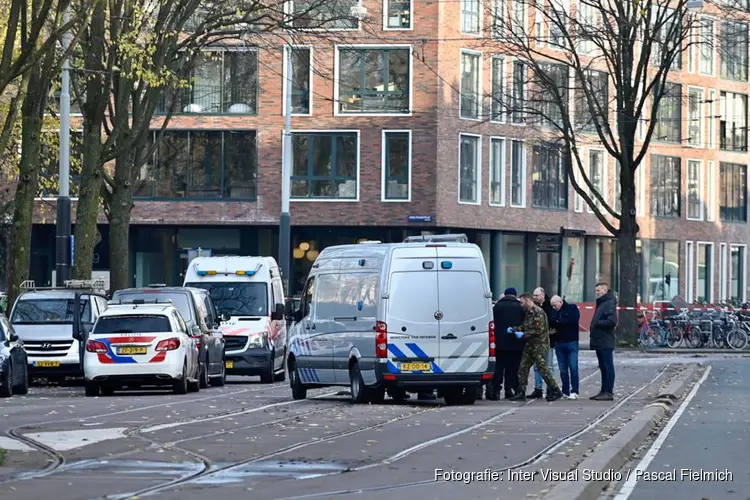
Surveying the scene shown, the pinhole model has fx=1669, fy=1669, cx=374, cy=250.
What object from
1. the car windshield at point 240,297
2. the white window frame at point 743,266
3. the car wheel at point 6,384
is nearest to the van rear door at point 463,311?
the car wheel at point 6,384

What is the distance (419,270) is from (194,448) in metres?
8.53

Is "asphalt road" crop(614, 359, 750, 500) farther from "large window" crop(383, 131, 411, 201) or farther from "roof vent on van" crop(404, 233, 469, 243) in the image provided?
"large window" crop(383, 131, 411, 201)

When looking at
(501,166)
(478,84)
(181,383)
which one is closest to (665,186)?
(501,166)

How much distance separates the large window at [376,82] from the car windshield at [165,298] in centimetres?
2830

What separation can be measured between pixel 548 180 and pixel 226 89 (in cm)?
1372

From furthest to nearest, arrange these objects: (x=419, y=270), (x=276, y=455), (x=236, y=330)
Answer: (x=236, y=330) < (x=419, y=270) < (x=276, y=455)

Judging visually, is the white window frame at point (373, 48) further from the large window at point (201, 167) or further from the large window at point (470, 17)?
the large window at point (201, 167)

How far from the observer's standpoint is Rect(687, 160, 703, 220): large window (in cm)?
7438

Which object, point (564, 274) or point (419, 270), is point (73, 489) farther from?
point (564, 274)

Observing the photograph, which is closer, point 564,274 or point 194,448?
point 194,448

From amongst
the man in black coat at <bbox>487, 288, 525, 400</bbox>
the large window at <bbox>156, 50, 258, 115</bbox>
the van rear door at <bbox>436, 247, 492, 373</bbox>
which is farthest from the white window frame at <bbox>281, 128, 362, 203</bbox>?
the van rear door at <bbox>436, 247, 492, 373</bbox>

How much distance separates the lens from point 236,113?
198 feet

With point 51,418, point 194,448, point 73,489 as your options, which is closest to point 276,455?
point 194,448

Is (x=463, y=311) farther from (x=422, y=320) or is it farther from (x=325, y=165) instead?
(x=325, y=165)
